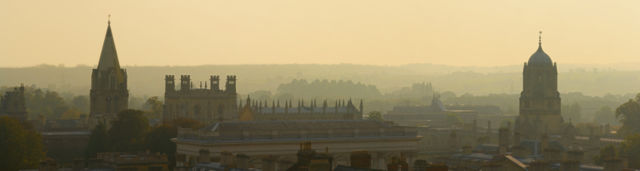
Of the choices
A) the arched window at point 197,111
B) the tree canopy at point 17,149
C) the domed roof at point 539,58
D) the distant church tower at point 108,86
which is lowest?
the tree canopy at point 17,149

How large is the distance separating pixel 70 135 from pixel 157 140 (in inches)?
1163

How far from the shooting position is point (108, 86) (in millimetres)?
163250

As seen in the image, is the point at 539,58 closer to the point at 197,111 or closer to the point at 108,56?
the point at 197,111

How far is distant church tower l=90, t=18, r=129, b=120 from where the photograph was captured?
534 feet

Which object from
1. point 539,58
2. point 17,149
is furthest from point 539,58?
point 17,149

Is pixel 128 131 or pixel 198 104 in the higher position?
pixel 198 104

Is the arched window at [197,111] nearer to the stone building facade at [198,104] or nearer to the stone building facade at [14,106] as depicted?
the stone building facade at [198,104]

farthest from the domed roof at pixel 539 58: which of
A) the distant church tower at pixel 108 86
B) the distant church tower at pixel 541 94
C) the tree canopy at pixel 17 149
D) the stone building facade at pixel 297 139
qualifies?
the tree canopy at pixel 17 149

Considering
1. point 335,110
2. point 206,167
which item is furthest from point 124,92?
point 206,167

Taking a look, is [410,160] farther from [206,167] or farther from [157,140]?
[206,167]

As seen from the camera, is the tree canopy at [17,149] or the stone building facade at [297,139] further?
the stone building facade at [297,139]

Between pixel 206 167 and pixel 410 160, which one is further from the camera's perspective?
pixel 410 160

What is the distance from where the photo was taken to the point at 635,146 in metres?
107

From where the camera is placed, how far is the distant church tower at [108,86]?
163 meters
